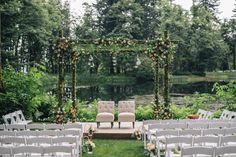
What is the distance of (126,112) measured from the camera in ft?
43.9

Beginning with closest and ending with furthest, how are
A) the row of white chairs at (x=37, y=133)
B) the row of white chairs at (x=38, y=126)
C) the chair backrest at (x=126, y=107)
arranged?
the row of white chairs at (x=37, y=133), the row of white chairs at (x=38, y=126), the chair backrest at (x=126, y=107)

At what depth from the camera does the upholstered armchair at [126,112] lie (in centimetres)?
1280

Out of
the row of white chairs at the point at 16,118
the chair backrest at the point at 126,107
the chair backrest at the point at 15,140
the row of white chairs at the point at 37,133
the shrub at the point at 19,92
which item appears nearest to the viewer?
the chair backrest at the point at 15,140

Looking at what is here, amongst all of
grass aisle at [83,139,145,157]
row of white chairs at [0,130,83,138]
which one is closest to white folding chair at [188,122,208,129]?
grass aisle at [83,139,145,157]

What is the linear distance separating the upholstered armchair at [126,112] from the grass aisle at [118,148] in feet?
5.47

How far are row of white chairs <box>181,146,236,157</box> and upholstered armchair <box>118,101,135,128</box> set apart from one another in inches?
266

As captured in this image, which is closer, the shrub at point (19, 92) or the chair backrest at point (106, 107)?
the shrub at point (19, 92)

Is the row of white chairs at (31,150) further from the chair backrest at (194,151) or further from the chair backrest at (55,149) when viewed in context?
the chair backrest at (194,151)

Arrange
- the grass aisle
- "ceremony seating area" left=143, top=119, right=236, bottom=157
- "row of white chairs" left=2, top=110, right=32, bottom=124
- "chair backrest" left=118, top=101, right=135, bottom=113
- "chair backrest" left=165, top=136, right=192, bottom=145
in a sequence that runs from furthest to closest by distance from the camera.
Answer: "chair backrest" left=118, top=101, right=135, bottom=113
"row of white chairs" left=2, top=110, right=32, bottom=124
the grass aisle
"chair backrest" left=165, top=136, right=192, bottom=145
"ceremony seating area" left=143, top=119, right=236, bottom=157

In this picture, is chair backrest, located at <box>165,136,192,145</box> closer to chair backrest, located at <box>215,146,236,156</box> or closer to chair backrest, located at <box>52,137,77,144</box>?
chair backrest, located at <box>215,146,236,156</box>

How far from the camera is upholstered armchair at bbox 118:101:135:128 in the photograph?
12.8 metres

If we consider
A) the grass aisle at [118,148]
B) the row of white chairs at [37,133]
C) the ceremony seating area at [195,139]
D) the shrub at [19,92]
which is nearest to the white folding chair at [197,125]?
the ceremony seating area at [195,139]

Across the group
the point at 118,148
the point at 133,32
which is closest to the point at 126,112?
the point at 118,148

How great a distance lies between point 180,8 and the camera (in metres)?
46.4
